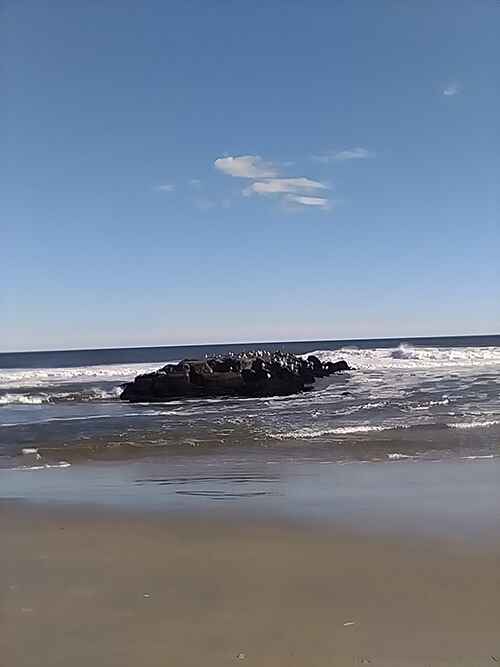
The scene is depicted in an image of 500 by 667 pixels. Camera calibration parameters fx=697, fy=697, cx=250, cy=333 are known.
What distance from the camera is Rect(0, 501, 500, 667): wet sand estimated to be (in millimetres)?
3777

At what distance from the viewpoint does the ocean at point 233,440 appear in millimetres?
8938

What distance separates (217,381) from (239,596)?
20272 mm

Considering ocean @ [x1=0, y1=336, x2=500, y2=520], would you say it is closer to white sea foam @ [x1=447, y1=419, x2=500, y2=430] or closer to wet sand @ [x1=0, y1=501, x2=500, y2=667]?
white sea foam @ [x1=447, y1=419, x2=500, y2=430]

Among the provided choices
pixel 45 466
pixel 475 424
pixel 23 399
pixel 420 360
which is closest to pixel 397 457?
pixel 475 424

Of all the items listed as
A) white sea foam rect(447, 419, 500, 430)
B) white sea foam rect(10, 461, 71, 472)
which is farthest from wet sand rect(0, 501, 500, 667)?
white sea foam rect(447, 419, 500, 430)

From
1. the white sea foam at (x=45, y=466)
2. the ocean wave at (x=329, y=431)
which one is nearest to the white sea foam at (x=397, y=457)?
the ocean wave at (x=329, y=431)

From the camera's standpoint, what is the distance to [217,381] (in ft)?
81.7

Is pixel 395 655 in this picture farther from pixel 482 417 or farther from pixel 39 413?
pixel 39 413

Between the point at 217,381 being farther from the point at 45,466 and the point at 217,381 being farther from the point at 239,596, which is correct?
the point at 239,596

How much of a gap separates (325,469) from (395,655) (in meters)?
5.84

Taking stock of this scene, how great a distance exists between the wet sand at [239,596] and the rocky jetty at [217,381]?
17.5m

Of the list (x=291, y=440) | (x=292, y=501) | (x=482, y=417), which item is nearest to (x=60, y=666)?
(x=292, y=501)

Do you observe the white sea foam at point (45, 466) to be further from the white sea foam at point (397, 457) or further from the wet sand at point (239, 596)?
the white sea foam at point (397, 457)

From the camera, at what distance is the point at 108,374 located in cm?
4128
